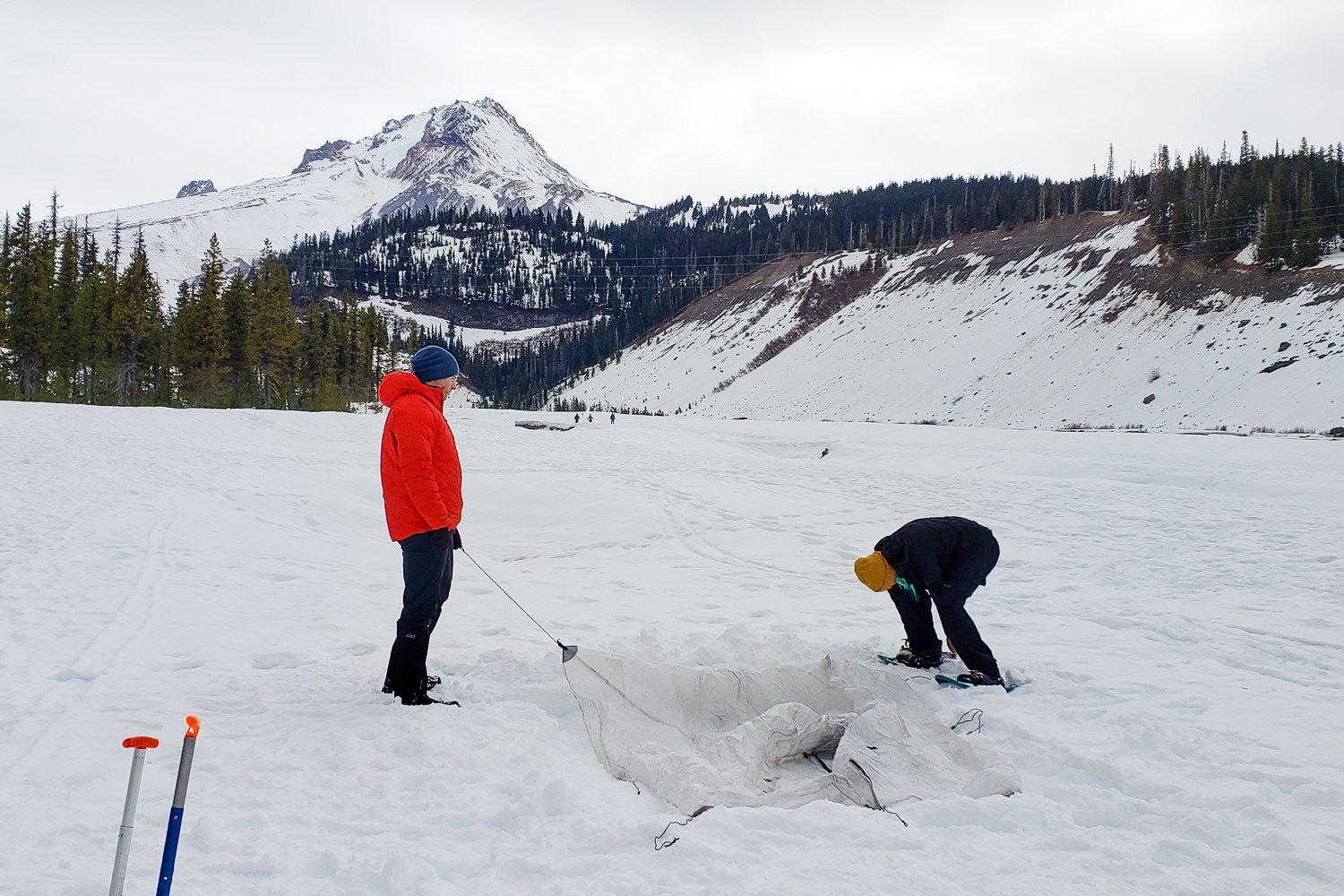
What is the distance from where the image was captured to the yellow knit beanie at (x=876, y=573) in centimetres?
553

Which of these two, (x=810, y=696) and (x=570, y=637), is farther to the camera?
(x=570, y=637)

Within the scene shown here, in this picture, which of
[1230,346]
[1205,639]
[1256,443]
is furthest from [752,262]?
[1205,639]

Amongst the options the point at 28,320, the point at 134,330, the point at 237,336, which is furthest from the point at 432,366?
the point at 134,330

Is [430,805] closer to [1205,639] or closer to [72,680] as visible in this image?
[72,680]

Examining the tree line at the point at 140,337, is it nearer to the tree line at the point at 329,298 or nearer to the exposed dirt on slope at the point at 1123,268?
the tree line at the point at 329,298

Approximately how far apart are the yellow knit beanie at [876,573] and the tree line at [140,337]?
4587cm

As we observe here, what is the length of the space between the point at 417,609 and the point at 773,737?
240 cm

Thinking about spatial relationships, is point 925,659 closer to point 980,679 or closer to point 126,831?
point 980,679

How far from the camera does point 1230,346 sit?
44.4 m

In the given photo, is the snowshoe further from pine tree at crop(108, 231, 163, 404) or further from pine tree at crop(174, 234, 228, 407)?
pine tree at crop(108, 231, 163, 404)

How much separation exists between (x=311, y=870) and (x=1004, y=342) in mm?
66348

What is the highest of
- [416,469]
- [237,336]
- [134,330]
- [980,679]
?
[237,336]

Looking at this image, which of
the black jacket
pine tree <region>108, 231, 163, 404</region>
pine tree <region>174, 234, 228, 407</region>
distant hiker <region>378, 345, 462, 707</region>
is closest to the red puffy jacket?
distant hiker <region>378, 345, 462, 707</region>

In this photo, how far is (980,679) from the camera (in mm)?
5348
